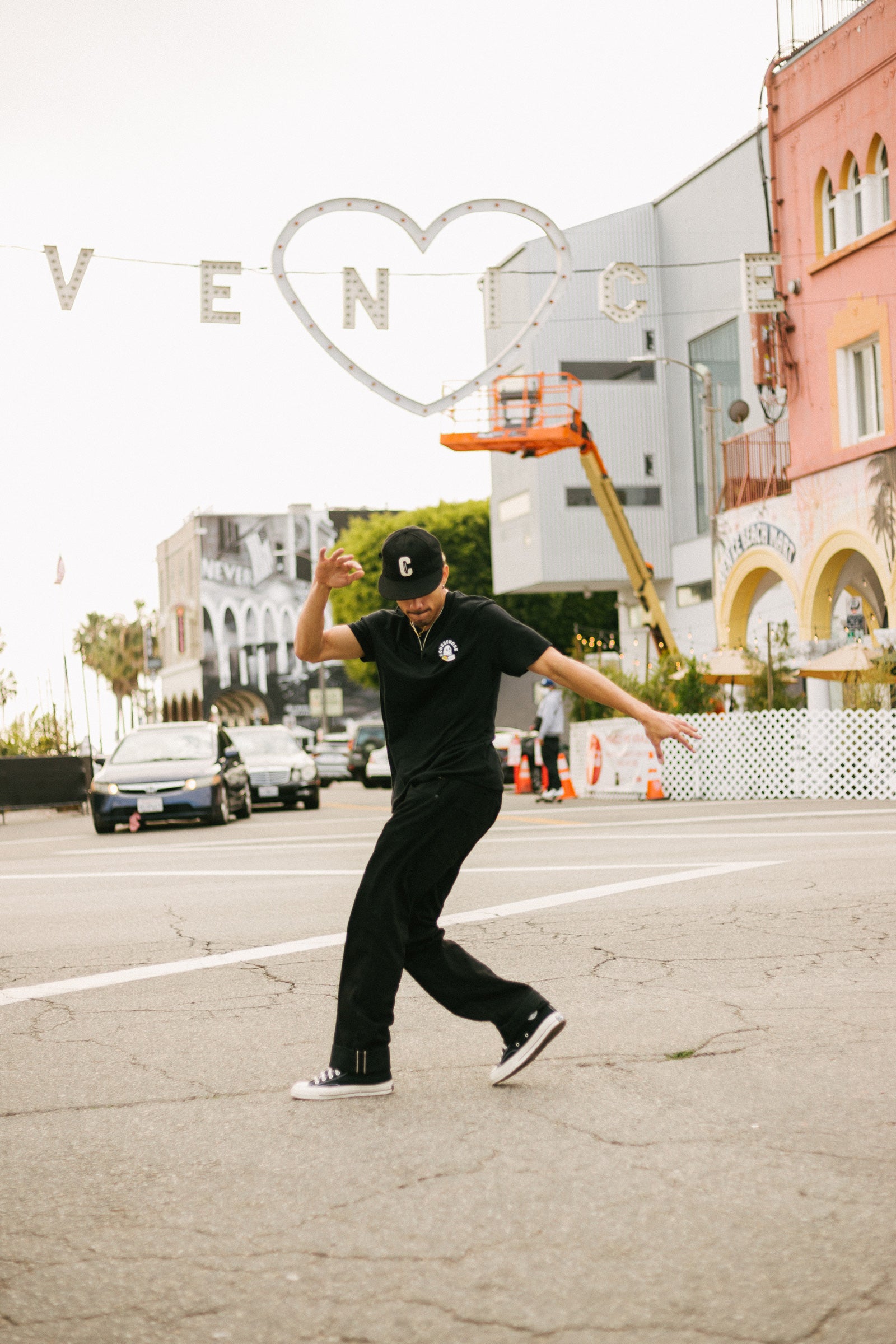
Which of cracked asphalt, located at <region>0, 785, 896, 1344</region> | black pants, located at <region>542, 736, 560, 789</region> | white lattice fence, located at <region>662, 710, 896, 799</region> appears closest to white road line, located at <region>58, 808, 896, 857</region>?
white lattice fence, located at <region>662, 710, 896, 799</region>

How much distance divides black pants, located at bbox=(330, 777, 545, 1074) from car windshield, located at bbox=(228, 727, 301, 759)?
72.9 ft

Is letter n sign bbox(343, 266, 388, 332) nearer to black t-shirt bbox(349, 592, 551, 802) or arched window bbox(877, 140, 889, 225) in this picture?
arched window bbox(877, 140, 889, 225)

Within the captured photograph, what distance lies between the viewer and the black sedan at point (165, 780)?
20703 millimetres

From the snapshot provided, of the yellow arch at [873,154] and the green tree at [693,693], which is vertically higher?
the yellow arch at [873,154]

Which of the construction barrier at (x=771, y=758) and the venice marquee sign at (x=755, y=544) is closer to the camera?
the construction barrier at (x=771, y=758)

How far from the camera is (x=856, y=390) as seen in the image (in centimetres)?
2684

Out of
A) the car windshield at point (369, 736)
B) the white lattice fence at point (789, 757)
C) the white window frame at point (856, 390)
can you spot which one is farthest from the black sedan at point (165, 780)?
the car windshield at point (369, 736)

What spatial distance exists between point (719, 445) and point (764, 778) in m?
19.7

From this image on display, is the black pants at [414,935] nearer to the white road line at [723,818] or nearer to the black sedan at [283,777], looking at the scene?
the white road line at [723,818]

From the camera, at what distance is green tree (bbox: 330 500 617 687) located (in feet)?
184

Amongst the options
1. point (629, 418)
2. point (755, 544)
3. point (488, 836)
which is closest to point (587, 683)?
point (488, 836)

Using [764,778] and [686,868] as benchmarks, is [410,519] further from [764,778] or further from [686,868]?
[686,868]

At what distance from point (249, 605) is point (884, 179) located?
72.5 metres

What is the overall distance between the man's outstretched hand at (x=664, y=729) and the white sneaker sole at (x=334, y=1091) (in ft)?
4.52
